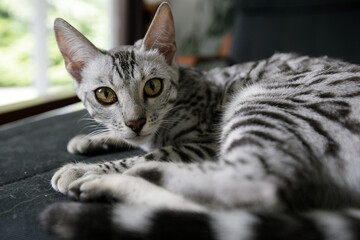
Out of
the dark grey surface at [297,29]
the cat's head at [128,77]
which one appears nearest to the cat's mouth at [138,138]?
the cat's head at [128,77]

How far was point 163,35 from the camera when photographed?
129 cm

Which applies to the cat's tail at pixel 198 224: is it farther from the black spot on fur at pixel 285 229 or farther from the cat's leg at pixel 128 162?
the cat's leg at pixel 128 162

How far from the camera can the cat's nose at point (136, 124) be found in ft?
3.56

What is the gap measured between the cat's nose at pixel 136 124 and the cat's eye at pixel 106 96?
0.12 meters

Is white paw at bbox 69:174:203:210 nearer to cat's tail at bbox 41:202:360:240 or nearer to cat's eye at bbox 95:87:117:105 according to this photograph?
cat's tail at bbox 41:202:360:240

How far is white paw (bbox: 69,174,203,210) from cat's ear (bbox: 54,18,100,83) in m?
0.56

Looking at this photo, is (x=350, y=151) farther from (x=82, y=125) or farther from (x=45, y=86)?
(x=45, y=86)

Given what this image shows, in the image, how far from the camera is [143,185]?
0.81 meters

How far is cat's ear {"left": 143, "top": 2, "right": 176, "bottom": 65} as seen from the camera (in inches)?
48.1

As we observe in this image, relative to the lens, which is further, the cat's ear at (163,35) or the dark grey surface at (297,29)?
the dark grey surface at (297,29)

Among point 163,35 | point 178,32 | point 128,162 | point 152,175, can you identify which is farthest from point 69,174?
point 178,32

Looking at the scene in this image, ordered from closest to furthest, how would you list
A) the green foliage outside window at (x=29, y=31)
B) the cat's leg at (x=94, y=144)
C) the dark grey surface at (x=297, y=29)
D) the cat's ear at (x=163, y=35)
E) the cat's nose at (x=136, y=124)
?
1. the cat's nose at (x=136, y=124)
2. the cat's ear at (x=163, y=35)
3. the cat's leg at (x=94, y=144)
4. the dark grey surface at (x=297, y=29)
5. the green foliage outside window at (x=29, y=31)

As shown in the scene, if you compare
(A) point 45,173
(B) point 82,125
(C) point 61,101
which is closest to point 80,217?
(A) point 45,173

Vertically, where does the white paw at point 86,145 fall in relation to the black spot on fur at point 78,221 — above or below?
below
